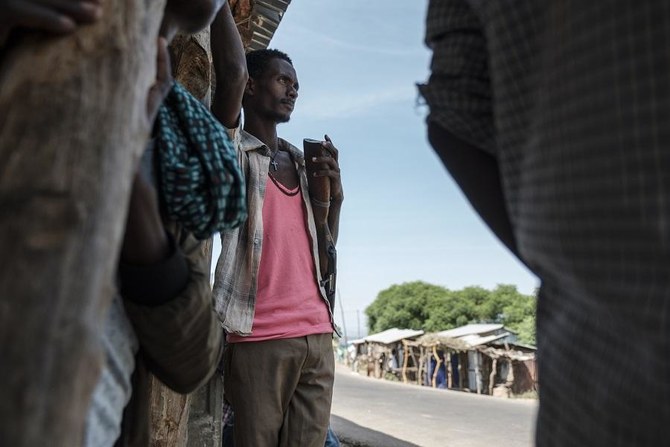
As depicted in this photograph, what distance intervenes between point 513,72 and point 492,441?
6.85m

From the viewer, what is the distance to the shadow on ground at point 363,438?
6340mm

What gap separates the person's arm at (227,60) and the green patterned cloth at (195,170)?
43cm

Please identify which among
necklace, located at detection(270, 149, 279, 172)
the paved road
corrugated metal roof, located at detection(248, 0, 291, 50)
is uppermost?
corrugated metal roof, located at detection(248, 0, 291, 50)

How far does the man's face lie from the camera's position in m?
2.99

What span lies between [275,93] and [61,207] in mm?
2382

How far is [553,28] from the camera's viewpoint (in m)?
0.89

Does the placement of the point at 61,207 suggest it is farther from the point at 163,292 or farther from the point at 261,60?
the point at 261,60

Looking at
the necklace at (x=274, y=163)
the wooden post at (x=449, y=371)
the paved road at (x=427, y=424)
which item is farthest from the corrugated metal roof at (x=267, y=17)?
the wooden post at (x=449, y=371)

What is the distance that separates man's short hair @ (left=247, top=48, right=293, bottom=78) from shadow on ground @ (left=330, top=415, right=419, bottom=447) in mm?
4235

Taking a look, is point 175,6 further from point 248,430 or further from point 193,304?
point 248,430

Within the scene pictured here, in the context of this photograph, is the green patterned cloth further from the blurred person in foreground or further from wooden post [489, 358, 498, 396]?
wooden post [489, 358, 498, 396]

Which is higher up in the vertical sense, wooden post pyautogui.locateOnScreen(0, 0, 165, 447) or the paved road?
wooden post pyautogui.locateOnScreen(0, 0, 165, 447)

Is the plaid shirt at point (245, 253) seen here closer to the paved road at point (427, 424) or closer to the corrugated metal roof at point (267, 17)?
the corrugated metal roof at point (267, 17)

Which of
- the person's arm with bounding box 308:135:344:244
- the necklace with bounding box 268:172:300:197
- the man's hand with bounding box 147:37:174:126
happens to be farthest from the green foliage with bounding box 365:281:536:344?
the man's hand with bounding box 147:37:174:126
